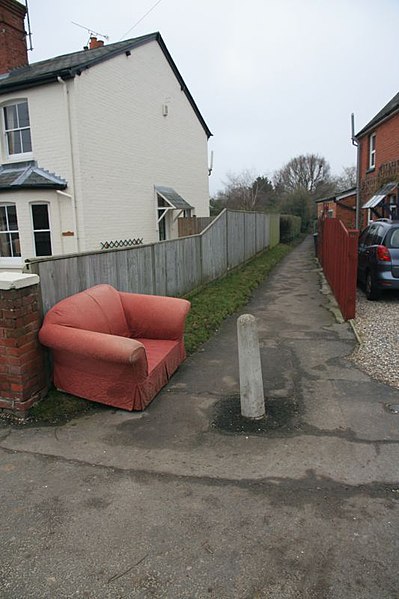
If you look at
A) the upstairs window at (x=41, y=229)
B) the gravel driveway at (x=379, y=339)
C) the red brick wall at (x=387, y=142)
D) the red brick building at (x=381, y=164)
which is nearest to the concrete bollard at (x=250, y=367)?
Result: the gravel driveway at (x=379, y=339)

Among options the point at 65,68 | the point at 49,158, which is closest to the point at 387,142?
the point at 65,68

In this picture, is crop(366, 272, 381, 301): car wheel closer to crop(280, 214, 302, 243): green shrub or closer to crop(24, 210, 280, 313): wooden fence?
crop(24, 210, 280, 313): wooden fence

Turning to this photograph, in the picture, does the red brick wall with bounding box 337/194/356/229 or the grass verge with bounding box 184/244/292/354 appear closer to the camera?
the grass verge with bounding box 184/244/292/354

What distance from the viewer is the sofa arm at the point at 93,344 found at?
12.6ft

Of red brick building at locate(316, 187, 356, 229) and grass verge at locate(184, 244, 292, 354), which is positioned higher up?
red brick building at locate(316, 187, 356, 229)

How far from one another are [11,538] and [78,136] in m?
11.8

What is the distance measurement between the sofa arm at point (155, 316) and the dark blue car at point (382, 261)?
5086 millimetres

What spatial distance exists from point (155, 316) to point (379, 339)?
3.44m

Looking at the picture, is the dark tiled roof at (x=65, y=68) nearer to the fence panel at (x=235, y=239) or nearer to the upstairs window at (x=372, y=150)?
the fence panel at (x=235, y=239)

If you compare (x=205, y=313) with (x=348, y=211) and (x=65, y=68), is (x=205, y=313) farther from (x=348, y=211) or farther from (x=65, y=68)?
(x=348, y=211)

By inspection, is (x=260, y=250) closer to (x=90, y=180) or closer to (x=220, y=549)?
(x=90, y=180)

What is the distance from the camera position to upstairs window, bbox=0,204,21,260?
44.0 feet

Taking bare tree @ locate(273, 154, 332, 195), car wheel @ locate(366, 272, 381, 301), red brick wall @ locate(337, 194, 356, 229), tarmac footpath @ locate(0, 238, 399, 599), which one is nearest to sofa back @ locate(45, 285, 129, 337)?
tarmac footpath @ locate(0, 238, 399, 599)

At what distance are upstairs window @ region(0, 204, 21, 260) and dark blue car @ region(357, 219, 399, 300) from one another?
408 inches
